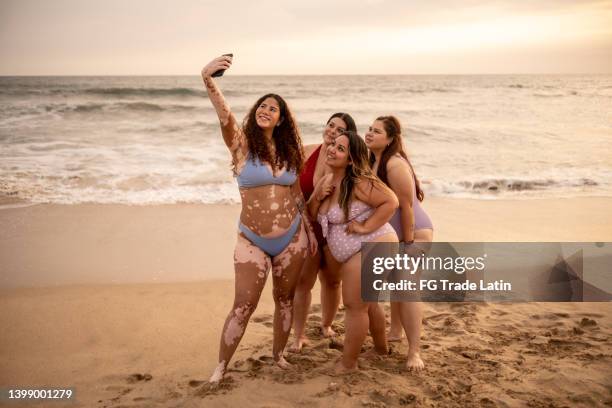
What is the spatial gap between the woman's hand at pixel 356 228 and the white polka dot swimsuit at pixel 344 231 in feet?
0.07

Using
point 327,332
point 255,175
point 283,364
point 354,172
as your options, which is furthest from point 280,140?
point 327,332

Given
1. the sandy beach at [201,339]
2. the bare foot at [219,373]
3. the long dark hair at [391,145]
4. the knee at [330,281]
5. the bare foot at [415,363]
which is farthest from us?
the knee at [330,281]

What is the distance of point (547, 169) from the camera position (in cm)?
1368

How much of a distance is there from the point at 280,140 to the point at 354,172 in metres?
0.62

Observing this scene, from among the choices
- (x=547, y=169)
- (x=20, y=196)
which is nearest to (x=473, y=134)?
(x=547, y=169)

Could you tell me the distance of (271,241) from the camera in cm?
360

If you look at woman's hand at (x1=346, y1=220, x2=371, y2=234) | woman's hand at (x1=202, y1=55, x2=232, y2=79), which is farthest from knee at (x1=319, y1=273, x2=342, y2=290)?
woman's hand at (x1=202, y1=55, x2=232, y2=79)

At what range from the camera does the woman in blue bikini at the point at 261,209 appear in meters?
3.55

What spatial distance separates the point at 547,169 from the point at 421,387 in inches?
467

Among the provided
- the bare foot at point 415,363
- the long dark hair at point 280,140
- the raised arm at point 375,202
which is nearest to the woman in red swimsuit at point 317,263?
the long dark hair at point 280,140

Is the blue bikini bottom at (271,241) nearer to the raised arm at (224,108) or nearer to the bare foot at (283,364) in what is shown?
the raised arm at (224,108)

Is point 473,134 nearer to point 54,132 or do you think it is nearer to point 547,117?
point 547,117

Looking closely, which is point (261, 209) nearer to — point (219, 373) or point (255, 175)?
point (255, 175)

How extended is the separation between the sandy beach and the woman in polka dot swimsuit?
0.55 metres
